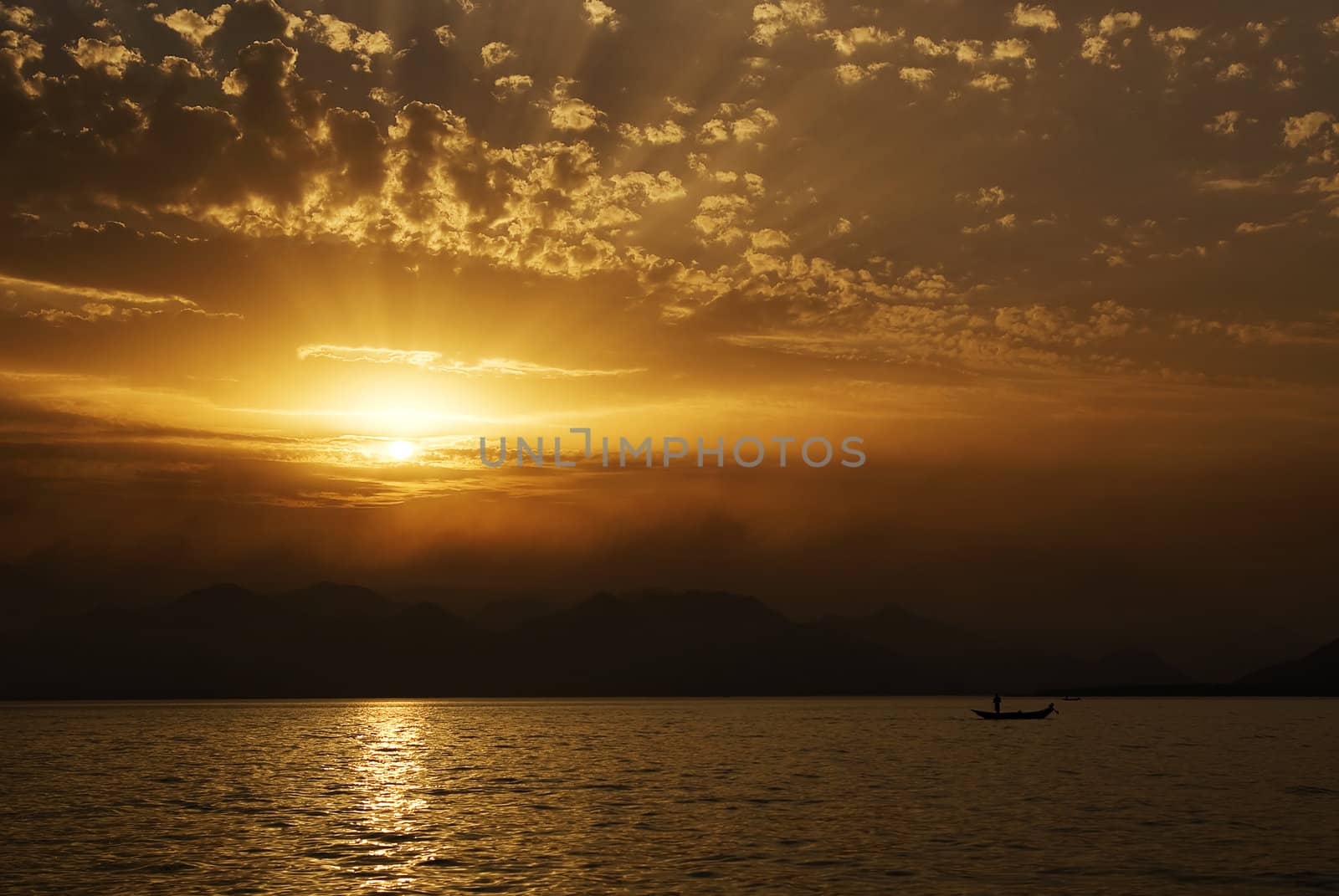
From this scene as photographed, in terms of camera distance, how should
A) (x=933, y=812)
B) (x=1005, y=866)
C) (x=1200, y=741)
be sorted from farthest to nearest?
(x=1200, y=741) → (x=933, y=812) → (x=1005, y=866)

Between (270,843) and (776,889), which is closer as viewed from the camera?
(776,889)

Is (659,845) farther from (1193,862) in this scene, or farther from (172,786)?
(172,786)

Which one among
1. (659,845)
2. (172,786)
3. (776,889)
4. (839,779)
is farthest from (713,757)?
(776,889)

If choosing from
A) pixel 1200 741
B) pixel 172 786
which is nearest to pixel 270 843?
pixel 172 786

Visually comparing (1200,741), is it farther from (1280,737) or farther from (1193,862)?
(1193,862)

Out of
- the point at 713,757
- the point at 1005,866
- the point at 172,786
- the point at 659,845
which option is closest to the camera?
the point at 1005,866

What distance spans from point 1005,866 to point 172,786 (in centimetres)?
7575

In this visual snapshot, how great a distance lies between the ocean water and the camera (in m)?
52.9

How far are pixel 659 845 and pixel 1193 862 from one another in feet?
86.1

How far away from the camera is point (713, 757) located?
13950 centimetres

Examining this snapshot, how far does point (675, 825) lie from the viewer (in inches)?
2815

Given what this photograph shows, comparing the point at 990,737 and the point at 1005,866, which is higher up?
the point at 1005,866

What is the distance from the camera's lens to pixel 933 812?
78625mm

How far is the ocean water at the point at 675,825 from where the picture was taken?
52.9 metres
